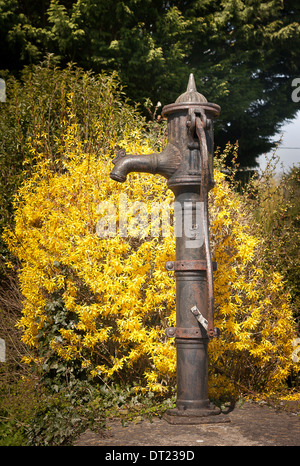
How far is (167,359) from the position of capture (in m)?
4.48

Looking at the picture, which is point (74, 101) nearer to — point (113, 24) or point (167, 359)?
point (167, 359)

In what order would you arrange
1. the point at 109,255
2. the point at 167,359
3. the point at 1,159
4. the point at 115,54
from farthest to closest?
the point at 115,54
the point at 1,159
the point at 109,255
the point at 167,359

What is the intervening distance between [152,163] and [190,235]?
592 mm

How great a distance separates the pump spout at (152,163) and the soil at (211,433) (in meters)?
1.76

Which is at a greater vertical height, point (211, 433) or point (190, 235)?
point (190, 235)

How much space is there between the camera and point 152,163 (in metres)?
4.04

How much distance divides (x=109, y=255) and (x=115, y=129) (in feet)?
10.5

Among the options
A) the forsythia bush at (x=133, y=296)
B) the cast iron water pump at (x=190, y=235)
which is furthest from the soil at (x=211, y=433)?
the forsythia bush at (x=133, y=296)

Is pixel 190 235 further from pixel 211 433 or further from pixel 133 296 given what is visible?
pixel 211 433

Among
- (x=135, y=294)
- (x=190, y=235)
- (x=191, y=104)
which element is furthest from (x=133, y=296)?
(x=191, y=104)

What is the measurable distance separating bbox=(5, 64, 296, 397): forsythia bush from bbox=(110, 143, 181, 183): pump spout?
0.79 metres

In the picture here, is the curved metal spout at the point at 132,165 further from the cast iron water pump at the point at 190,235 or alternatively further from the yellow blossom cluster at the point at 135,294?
the yellow blossom cluster at the point at 135,294

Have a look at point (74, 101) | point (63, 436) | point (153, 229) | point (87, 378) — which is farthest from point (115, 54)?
point (63, 436)

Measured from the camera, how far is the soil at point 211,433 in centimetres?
339
